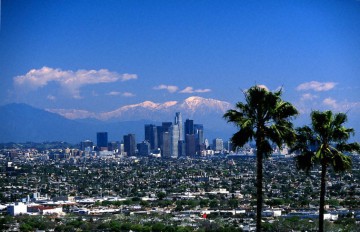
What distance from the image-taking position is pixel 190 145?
116 metres

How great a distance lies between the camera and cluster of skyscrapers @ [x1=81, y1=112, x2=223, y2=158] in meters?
116

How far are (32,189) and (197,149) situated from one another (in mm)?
63757

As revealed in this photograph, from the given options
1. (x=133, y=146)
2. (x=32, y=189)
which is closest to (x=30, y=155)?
(x=133, y=146)

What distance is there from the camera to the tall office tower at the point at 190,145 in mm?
115188

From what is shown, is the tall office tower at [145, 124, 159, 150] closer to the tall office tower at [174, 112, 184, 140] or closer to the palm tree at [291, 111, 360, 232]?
the tall office tower at [174, 112, 184, 140]

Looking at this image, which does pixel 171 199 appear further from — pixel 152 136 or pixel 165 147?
pixel 152 136

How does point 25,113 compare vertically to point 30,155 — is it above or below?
above

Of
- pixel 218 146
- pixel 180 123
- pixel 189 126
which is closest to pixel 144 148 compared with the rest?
pixel 189 126

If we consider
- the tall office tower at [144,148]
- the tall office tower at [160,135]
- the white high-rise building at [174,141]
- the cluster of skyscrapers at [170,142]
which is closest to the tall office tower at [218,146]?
the cluster of skyscrapers at [170,142]

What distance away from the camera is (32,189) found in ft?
175

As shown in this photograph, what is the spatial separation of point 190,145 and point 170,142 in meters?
5.44

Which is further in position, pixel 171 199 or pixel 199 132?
pixel 199 132

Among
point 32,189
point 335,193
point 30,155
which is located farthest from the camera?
point 30,155

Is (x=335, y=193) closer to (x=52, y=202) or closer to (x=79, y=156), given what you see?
(x=52, y=202)
